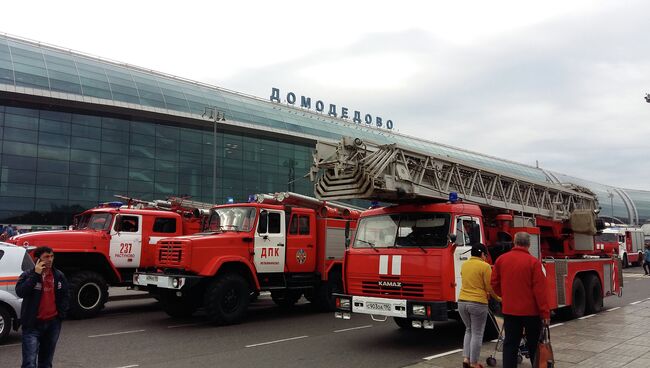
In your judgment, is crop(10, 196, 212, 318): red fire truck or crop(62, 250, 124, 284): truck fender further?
crop(62, 250, 124, 284): truck fender

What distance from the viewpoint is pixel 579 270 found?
11.4 metres

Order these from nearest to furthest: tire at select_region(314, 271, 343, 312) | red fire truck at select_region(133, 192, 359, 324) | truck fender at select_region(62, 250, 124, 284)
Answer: red fire truck at select_region(133, 192, 359, 324), truck fender at select_region(62, 250, 124, 284), tire at select_region(314, 271, 343, 312)

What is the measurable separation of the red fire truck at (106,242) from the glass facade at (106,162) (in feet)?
70.6

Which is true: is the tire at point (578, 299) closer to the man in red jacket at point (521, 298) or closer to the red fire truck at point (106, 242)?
the man in red jacket at point (521, 298)

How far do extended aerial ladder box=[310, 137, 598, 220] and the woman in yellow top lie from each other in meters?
2.42

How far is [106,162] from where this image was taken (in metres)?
41.9

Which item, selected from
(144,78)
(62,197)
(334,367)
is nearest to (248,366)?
(334,367)

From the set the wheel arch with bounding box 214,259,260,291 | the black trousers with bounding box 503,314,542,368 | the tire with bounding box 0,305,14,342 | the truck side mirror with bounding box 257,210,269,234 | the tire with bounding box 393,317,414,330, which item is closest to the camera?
the black trousers with bounding box 503,314,542,368

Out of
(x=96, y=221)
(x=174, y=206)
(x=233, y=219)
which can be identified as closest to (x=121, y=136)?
(x=174, y=206)

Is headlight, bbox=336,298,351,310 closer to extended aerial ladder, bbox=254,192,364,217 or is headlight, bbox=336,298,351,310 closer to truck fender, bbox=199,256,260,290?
truck fender, bbox=199,256,260,290

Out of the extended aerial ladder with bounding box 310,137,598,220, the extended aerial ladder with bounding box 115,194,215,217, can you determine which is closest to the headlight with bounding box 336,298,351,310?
the extended aerial ladder with bounding box 310,137,598,220

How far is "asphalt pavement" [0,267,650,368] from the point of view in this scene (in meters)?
7.62

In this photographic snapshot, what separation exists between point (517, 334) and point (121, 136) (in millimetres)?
41888

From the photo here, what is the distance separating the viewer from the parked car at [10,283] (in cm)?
838
